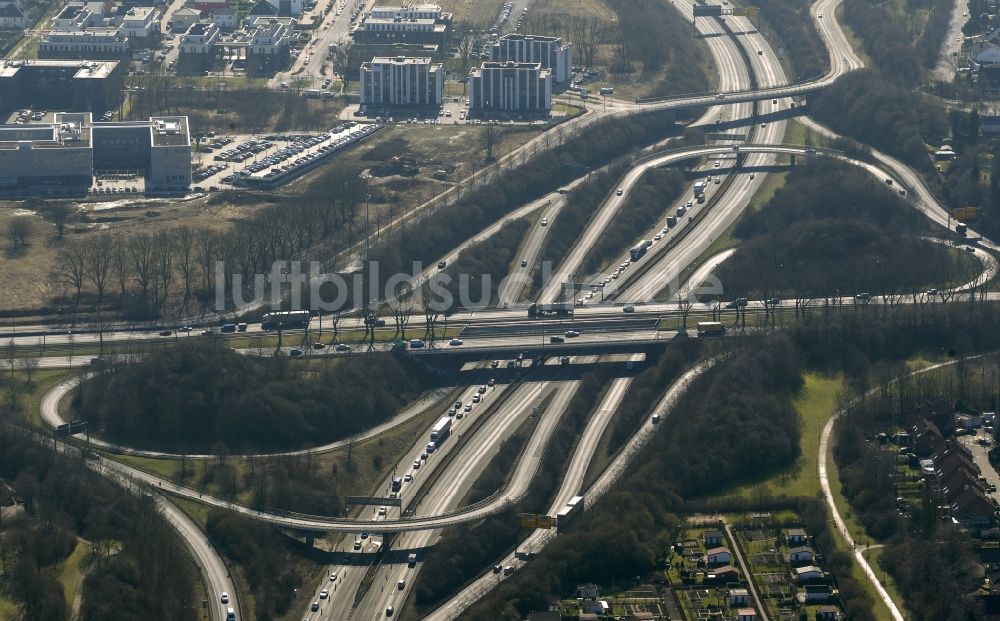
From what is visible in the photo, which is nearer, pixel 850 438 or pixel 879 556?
pixel 879 556

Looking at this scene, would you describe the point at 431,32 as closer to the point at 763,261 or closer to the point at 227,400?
the point at 763,261

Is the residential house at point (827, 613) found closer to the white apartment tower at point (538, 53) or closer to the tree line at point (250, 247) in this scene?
the tree line at point (250, 247)

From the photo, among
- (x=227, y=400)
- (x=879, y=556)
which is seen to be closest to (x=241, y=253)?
(x=227, y=400)

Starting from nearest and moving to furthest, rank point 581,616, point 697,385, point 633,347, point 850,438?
point 581,616 < point 850,438 < point 697,385 < point 633,347

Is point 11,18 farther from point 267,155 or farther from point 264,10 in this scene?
point 267,155

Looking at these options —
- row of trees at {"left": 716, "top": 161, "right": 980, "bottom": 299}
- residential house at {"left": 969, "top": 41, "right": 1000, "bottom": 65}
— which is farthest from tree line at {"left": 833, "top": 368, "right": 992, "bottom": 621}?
residential house at {"left": 969, "top": 41, "right": 1000, "bottom": 65}

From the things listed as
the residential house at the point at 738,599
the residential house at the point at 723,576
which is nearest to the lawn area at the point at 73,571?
the residential house at the point at 723,576

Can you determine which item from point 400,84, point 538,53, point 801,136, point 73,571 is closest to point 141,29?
point 400,84
